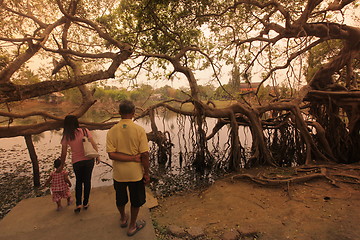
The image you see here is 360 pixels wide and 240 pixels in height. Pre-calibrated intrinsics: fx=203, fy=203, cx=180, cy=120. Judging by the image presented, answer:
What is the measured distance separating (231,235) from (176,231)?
0.69 meters

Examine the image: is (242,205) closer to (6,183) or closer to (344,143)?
(344,143)

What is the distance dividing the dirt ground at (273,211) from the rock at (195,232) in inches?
3.2

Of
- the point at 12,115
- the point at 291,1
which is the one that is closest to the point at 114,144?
the point at 12,115

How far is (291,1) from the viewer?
16.9 feet

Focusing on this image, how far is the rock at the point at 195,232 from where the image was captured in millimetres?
2557

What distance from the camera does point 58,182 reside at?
2.92 metres

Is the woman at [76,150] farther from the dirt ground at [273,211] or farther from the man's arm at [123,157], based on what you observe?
the dirt ground at [273,211]

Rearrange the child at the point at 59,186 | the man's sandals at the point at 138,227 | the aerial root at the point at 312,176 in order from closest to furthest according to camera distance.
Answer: the man's sandals at the point at 138,227, the child at the point at 59,186, the aerial root at the point at 312,176

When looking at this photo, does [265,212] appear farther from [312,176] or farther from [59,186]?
[59,186]

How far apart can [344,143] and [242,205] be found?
4.55 metres

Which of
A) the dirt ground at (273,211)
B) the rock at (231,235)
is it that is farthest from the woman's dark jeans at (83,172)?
the rock at (231,235)

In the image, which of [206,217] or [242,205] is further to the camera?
[242,205]

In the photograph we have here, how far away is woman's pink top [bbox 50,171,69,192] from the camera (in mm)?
2867

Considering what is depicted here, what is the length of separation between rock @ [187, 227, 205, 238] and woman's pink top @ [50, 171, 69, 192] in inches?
72.8
